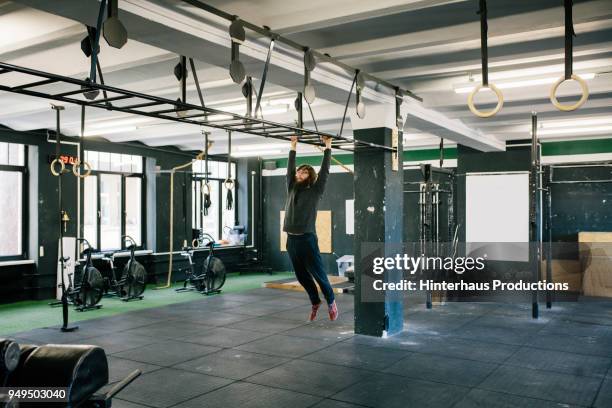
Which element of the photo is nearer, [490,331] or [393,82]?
[393,82]

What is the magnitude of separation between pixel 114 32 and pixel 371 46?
7.57 ft

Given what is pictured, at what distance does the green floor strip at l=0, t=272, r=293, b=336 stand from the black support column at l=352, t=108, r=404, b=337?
3.57 metres

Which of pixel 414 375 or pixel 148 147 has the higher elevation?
pixel 148 147

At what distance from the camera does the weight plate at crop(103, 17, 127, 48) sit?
101 inches

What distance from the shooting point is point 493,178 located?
9992 millimetres

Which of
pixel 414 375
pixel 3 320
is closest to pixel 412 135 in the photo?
pixel 414 375

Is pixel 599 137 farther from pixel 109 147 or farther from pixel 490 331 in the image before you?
pixel 109 147

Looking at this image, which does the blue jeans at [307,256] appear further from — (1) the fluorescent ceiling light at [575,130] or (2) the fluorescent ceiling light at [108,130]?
(1) the fluorescent ceiling light at [575,130]

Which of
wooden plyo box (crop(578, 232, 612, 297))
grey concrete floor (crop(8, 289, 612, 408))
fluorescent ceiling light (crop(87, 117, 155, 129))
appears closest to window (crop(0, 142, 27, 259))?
fluorescent ceiling light (crop(87, 117, 155, 129))

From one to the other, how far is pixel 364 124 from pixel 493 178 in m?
5.03

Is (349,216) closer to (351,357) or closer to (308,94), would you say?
(351,357)

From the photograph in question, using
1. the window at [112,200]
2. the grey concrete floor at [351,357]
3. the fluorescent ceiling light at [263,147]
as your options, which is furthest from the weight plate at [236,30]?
the fluorescent ceiling light at [263,147]

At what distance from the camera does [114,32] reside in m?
2.58

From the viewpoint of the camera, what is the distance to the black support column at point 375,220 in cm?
563
